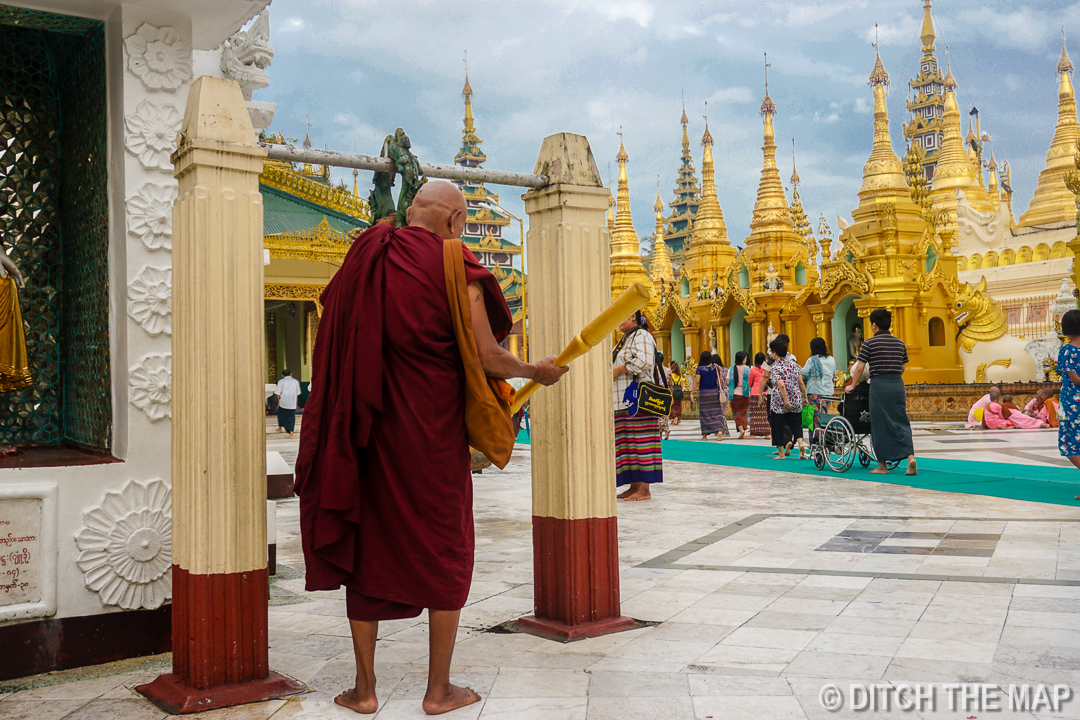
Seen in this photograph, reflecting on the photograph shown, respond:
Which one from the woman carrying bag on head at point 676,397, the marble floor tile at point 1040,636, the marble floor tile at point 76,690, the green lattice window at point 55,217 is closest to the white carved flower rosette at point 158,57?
the green lattice window at point 55,217

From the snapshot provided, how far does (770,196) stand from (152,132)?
24216 mm

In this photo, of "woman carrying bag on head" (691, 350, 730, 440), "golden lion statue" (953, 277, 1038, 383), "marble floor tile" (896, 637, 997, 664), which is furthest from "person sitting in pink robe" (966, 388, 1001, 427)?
"marble floor tile" (896, 637, 997, 664)

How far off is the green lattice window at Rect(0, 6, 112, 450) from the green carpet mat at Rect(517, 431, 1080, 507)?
21.5ft

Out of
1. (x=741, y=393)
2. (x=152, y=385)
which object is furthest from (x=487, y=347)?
(x=741, y=393)

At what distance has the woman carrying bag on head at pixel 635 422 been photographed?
7250mm

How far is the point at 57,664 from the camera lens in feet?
10.8

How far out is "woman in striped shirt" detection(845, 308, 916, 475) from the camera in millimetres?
8516

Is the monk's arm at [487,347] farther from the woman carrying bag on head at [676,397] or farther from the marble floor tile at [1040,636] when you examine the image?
the woman carrying bag on head at [676,397]

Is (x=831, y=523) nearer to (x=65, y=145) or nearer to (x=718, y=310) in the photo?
(x=65, y=145)

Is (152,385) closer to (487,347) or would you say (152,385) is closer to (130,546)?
(130,546)

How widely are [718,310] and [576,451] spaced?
2174 cm

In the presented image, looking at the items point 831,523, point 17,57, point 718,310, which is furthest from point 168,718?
point 718,310

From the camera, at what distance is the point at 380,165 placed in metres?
3.38

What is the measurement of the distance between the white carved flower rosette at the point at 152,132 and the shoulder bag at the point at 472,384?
62.4 inches
